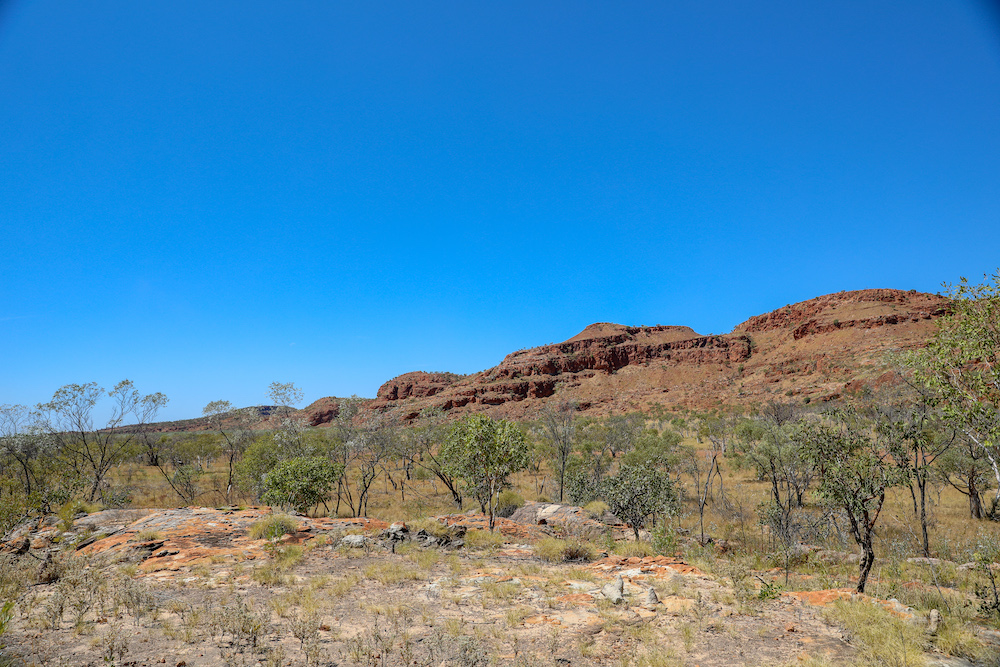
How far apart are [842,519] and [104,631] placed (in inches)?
869

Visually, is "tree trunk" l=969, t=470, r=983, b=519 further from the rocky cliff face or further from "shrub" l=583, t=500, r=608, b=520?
the rocky cliff face

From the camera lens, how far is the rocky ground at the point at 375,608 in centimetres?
690

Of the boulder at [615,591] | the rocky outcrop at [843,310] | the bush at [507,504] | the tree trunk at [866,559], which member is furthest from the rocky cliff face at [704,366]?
the boulder at [615,591]

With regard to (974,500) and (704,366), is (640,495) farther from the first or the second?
(704,366)

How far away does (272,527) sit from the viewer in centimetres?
1443

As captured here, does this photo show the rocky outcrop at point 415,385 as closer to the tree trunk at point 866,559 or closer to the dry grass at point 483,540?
the dry grass at point 483,540

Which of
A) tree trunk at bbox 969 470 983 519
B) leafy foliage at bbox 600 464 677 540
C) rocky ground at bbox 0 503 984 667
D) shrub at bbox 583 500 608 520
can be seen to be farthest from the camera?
shrub at bbox 583 500 608 520

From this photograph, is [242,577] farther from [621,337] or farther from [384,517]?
[621,337]

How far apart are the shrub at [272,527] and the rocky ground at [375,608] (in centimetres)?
43

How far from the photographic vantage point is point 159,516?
17016 mm

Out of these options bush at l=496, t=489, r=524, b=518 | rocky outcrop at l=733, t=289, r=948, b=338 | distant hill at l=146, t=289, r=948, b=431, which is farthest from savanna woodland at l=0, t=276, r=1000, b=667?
rocky outcrop at l=733, t=289, r=948, b=338

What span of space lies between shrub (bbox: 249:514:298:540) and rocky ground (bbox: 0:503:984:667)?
43 cm

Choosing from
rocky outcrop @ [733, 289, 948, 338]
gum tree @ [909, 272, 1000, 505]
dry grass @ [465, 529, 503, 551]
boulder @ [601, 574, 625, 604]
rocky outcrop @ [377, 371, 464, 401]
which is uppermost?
rocky outcrop @ [733, 289, 948, 338]

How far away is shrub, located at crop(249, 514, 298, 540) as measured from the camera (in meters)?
14.2
